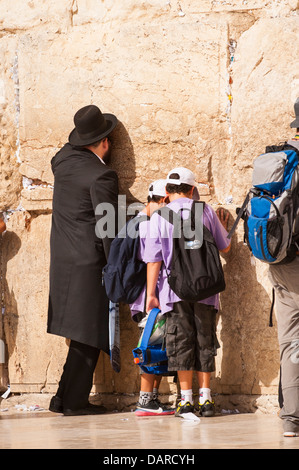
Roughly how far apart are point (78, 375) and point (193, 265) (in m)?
1.21

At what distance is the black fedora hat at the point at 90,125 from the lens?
6.53 meters

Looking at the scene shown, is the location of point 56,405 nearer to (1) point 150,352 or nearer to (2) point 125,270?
(1) point 150,352

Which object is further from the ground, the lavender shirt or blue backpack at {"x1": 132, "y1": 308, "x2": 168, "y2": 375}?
the lavender shirt

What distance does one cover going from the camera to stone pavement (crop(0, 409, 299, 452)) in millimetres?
4906

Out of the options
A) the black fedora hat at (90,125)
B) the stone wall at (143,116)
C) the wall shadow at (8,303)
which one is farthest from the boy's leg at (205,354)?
the wall shadow at (8,303)

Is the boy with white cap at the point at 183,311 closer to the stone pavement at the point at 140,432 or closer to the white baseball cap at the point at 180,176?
the white baseball cap at the point at 180,176

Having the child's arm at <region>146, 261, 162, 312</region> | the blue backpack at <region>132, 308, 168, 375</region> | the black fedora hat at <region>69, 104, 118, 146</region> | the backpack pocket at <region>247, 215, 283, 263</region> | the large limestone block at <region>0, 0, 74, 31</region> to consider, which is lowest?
the blue backpack at <region>132, 308, 168, 375</region>

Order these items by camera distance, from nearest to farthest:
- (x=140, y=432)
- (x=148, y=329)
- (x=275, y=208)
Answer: (x=275, y=208)
(x=140, y=432)
(x=148, y=329)

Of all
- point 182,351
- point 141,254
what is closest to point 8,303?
point 141,254

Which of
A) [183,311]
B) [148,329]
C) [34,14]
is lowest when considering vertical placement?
[148,329]

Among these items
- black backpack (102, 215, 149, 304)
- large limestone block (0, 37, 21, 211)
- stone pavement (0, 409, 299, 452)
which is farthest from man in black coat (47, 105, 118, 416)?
large limestone block (0, 37, 21, 211)

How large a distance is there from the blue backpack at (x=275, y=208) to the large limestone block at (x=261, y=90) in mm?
1244

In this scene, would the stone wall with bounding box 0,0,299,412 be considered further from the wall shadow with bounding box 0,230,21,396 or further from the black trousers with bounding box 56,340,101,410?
the black trousers with bounding box 56,340,101,410

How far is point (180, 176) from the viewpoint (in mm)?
6215
